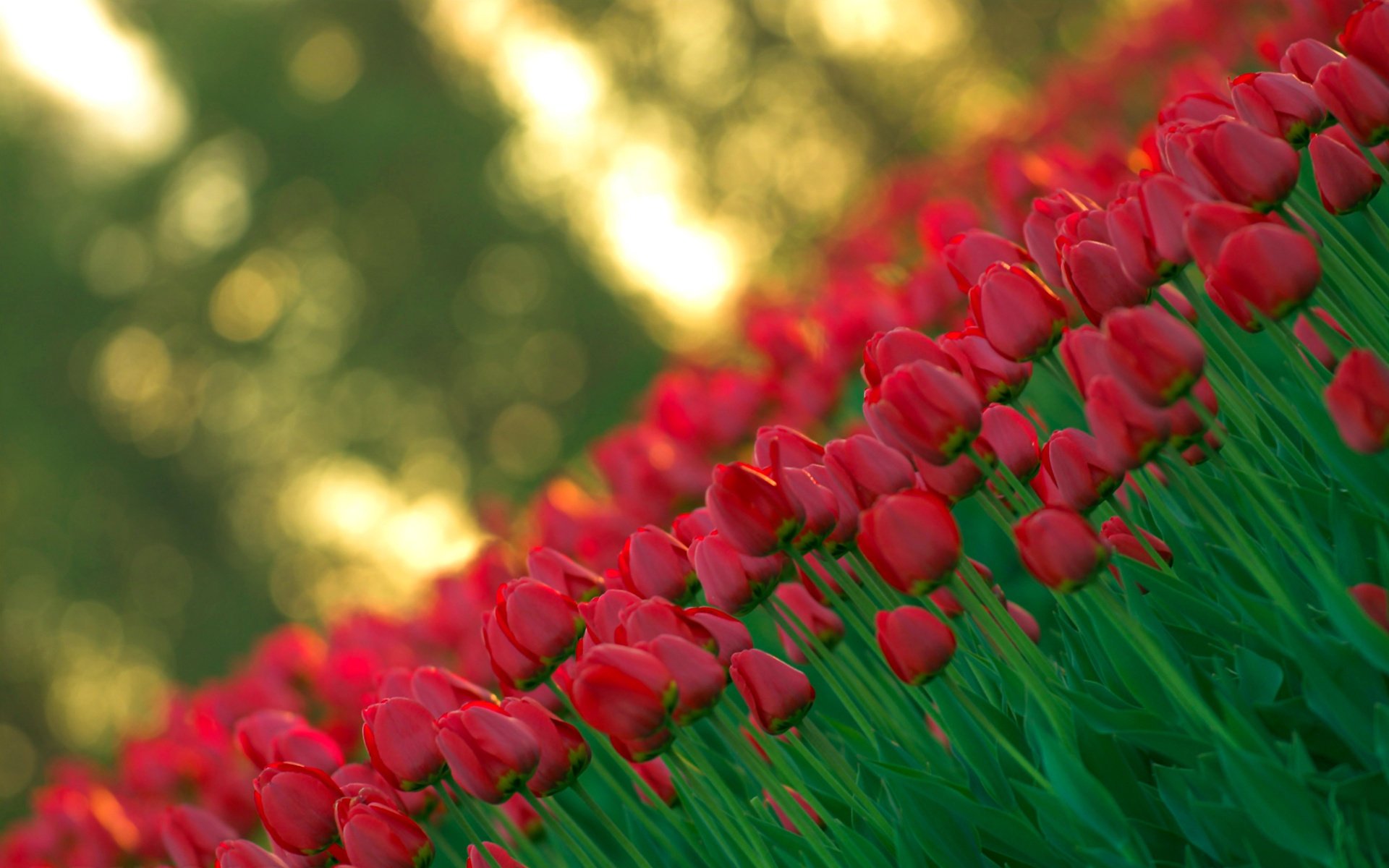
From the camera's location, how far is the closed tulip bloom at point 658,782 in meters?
1.68

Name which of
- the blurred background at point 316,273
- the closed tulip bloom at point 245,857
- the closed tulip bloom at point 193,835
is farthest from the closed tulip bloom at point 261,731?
the blurred background at point 316,273

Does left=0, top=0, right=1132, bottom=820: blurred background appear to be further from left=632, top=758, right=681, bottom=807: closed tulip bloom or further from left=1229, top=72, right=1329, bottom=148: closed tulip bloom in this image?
left=1229, top=72, right=1329, bottom=148: closed tulip bloom

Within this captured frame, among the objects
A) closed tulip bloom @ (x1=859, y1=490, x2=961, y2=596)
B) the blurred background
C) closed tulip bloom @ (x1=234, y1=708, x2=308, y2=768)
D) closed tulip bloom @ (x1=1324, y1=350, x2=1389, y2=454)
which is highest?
the blurred background

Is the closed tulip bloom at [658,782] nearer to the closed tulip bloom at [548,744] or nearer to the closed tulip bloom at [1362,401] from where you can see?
the closed tulip bloom at [548,744]

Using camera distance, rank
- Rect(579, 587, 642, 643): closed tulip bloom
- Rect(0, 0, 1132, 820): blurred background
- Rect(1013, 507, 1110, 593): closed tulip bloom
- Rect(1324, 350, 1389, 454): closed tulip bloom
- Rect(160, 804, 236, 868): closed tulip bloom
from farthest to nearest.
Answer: Rect(0, 0, 1132, 820): blurred background → Rect(160, 804, 236, 868): closed tulip bloom → Rect(579, 587, 642, 643): closed tulip bloom → Rect(1013, 507, 1110, 593): closed tulip bloom → Rect(1324, 350, 1389, 454): closed tulip bloom

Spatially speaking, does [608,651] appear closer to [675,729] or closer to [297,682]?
[675,729]

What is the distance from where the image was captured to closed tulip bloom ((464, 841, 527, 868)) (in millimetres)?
1442

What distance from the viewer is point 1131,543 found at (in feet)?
4.98

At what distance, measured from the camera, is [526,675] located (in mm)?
1577

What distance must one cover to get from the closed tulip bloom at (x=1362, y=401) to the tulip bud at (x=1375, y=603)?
0.16 meters

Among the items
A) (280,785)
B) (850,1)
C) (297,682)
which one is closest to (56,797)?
(297,682)

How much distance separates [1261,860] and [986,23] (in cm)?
1583

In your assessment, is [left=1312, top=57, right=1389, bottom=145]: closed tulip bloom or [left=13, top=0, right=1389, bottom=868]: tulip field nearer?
[left=13, top=0, right=1389, bottom=868]: tulip field

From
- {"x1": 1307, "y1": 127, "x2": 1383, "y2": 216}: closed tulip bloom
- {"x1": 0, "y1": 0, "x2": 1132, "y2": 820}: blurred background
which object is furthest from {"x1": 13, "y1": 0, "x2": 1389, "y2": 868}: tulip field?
{"x1": 0, "y1": 0, "x2": 1132, "y2": 820}: blurred background
